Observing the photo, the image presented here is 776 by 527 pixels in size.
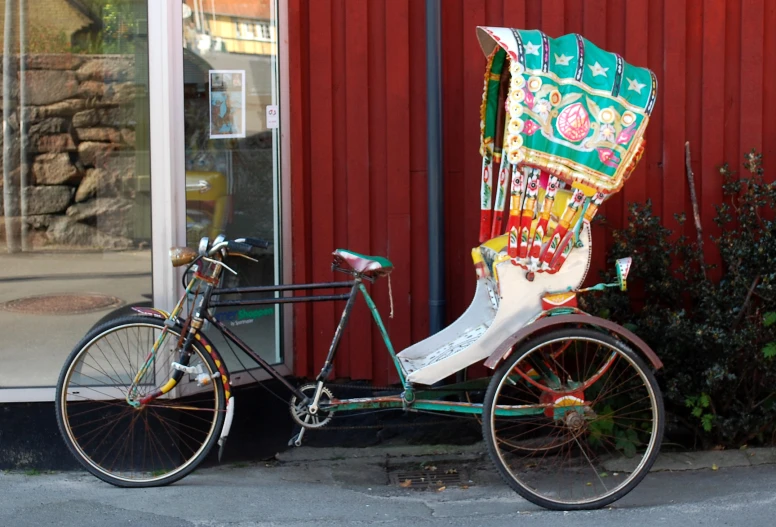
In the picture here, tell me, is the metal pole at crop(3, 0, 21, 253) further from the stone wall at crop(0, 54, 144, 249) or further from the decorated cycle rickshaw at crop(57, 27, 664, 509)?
the decorated cycle rickshaw at crop(57, 27, 664, 509)

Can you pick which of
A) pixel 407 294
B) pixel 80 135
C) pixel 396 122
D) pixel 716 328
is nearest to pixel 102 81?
pixel 80 135

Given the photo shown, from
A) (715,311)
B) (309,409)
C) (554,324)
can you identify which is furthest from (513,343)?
(715,311)

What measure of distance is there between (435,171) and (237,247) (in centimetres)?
120

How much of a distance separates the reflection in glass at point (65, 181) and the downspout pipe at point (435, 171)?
149 centimetres

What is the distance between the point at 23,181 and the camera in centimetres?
529

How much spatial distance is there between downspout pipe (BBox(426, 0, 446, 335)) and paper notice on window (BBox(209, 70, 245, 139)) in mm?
1010

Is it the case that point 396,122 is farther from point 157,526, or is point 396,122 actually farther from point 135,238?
point 157,526

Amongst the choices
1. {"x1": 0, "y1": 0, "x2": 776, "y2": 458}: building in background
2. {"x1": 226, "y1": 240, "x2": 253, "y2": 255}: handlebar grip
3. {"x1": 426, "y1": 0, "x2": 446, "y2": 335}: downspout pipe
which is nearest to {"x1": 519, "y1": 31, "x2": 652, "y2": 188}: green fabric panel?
{"x1": 426, "y1": 0, "x2": 446, "y2": 335}: downspout pipe

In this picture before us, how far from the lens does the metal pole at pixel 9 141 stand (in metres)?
5.19

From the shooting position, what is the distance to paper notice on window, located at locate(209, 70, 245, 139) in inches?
202

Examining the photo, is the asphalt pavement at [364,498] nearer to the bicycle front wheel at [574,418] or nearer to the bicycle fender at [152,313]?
the bicycle front wheel at [574,418]

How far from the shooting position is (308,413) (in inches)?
180

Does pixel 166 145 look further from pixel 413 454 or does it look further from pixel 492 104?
pixel 413 454

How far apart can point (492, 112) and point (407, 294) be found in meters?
1.12
